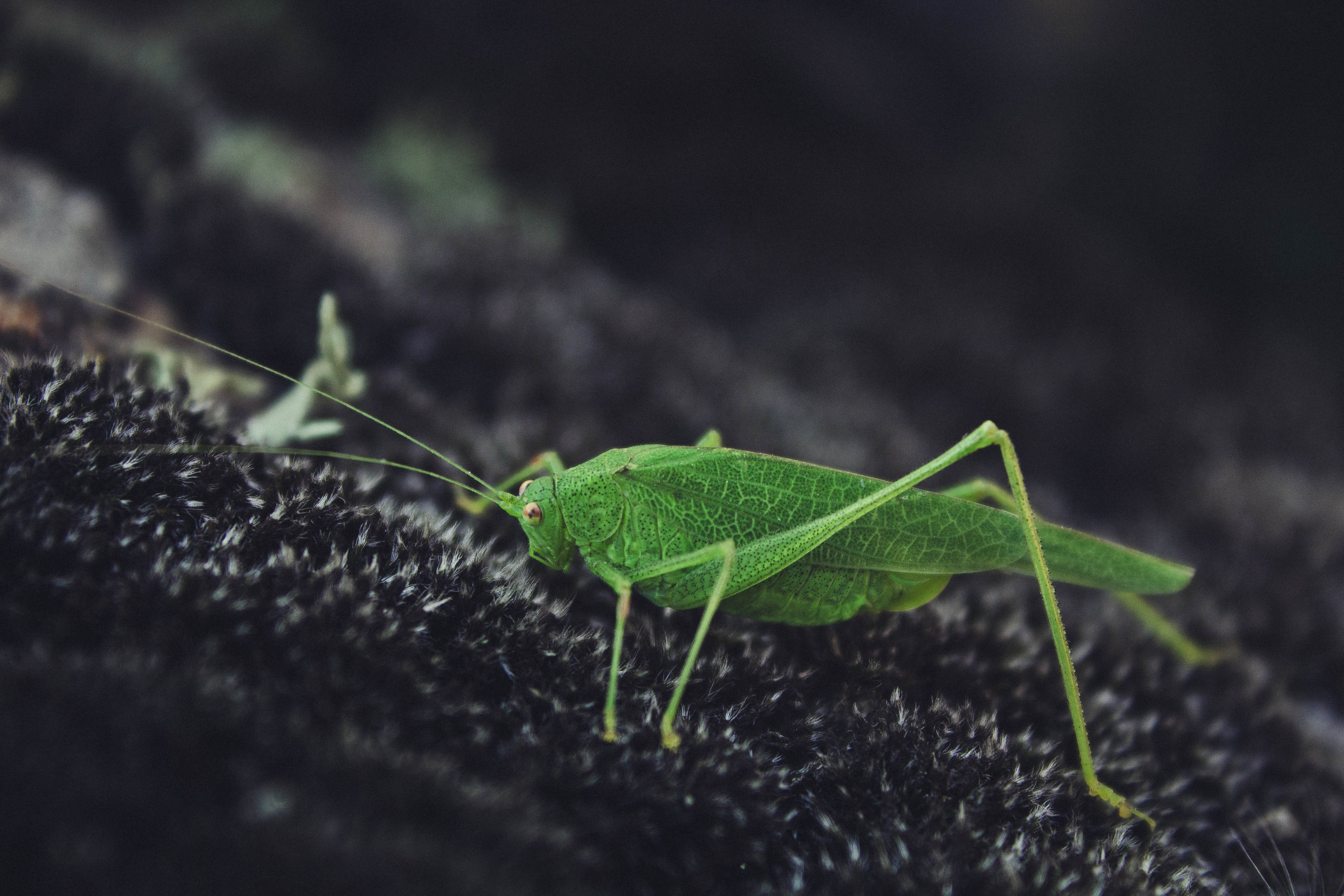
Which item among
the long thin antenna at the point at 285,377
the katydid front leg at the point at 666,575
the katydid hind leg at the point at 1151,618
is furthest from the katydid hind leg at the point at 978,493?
the long thin antenna at the point at 285,377

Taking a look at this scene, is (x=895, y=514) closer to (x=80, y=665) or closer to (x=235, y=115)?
(x=80, y=665)

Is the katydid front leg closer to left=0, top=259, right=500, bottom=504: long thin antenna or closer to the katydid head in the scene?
the katydid head

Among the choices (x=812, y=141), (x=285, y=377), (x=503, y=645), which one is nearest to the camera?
(x=503, y=645)

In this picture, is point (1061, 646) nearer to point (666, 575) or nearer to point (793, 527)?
point (793, 527)

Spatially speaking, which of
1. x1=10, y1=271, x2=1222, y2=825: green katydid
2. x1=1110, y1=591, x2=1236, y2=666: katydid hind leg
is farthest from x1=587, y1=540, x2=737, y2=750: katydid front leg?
x1=1110, y1=591, x2=1236, y2=666: katydid hind leg

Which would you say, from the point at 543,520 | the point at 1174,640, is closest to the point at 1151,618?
the point at 1174,640

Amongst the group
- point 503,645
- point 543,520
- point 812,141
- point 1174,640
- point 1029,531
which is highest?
point 812,141

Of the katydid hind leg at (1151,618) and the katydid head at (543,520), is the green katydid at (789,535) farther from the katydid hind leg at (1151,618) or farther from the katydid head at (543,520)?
the katydid hind leg at (1151,618)
